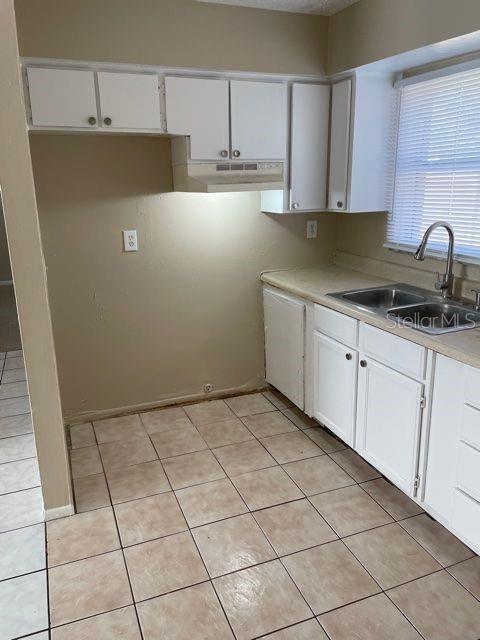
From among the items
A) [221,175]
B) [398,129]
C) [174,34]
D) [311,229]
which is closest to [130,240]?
[221,175]

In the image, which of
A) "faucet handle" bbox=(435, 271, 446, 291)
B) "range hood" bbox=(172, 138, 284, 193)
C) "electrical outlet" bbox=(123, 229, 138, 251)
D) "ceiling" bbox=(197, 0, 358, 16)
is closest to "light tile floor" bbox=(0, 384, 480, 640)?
A: "faucet handle" bbox=(435, 271, 446, 291)

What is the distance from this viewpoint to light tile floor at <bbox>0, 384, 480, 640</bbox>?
1788mm

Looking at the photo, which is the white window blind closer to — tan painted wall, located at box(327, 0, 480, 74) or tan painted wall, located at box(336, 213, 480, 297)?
tan painted wall, located at box(336, 213, 480, 297)

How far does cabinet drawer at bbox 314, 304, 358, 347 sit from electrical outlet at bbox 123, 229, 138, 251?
45.5 inches

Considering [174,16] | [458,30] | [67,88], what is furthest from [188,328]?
[458,30]

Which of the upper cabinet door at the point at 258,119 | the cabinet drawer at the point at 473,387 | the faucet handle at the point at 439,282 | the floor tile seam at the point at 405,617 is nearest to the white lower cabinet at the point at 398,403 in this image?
the cabinet drawer at the point at 473,387

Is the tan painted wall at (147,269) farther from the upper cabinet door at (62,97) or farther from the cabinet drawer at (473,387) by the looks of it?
the cabinet drawer at (473,387)

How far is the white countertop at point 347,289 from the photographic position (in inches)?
75.5

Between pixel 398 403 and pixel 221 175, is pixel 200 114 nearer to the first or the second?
pixel 221 175

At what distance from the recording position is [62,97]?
2.46 m

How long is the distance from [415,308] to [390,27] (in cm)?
140

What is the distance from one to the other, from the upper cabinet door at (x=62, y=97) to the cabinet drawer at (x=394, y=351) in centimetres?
174

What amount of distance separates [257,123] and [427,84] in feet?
3.04

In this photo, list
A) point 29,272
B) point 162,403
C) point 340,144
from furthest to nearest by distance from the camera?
1. point 162,403
2. point 340,144
3. point 29,272
